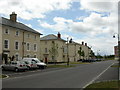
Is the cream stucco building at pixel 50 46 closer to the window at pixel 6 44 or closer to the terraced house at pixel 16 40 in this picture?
the terraced house at pixel 16 40

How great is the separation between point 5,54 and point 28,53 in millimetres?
9023

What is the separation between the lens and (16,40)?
155 feet

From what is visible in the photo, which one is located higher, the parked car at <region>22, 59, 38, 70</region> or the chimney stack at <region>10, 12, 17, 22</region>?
the chimney stack at <region>10, 12, 17, 22</region>

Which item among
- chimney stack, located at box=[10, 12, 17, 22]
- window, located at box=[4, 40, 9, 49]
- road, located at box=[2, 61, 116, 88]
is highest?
chimney stack, located at box=[10, 12, 17, 22]

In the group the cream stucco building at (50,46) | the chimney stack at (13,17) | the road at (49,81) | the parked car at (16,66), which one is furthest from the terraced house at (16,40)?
the road at (49,81)

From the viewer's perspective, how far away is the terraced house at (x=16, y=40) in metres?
43.7

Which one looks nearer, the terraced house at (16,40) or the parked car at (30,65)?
the parked car at (30,65)

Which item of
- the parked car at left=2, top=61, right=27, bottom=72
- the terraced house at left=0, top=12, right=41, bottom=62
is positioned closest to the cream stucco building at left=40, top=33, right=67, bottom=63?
the terraced house at left=0, top=12, right=41, bottom=62

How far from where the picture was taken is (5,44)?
43.8m

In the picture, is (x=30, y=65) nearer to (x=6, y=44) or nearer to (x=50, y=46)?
(x=6, y=44)

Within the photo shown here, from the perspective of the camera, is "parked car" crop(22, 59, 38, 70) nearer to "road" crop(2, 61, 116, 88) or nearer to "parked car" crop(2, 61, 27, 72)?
"parked car" crop(2, 61, 27, 72)

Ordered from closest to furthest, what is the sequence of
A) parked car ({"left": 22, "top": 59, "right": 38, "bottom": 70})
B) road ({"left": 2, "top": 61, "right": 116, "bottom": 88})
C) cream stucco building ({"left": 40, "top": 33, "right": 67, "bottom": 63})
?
road ({"left": 2, "top": 61, "right": 116, "bottom": 88}) → parked car ({"left": 22, "top": 59, "right": 38, "bottom": 70}) → cream stucco building ({"left": 40, "top": 33, "right": 67, "bottom": 63})

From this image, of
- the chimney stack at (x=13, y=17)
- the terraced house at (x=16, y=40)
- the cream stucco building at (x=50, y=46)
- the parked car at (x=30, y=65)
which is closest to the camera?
the parked car at (x=30, y=65)

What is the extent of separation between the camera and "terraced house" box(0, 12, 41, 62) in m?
43.7
